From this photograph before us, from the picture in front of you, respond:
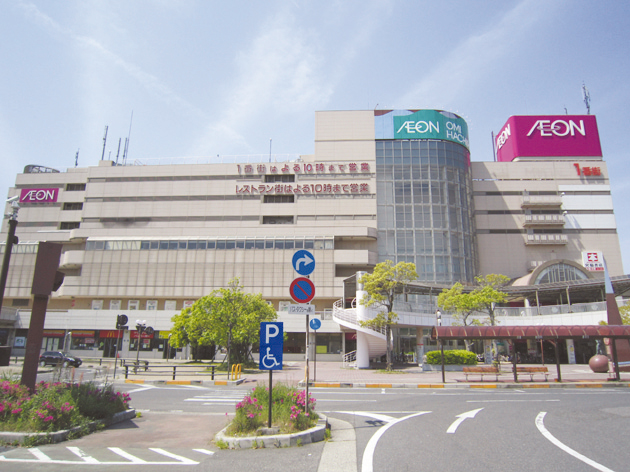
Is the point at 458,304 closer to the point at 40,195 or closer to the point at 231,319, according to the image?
the point at 231,319

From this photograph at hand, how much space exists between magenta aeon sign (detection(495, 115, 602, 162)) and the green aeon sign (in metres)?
12.3

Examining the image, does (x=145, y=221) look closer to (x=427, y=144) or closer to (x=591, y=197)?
(x=427, y=144)

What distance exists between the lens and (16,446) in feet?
24.9

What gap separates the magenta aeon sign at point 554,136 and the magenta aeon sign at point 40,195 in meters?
72.9

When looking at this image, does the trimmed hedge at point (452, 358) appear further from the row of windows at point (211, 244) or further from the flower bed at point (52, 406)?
the row of windows at point (211, 244)

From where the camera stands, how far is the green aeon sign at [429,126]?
190 ft

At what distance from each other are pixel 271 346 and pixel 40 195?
227 feet

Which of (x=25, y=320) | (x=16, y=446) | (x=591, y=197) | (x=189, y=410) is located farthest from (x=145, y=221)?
(x=591, y=197)

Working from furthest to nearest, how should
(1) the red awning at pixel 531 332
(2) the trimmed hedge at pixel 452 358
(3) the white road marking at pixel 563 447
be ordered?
(2) the trimmed hedge at pixel 452 358 → (1) the red awning at pixel 531 332 → (3) the white road marking at pixel 563 447

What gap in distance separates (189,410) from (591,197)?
68070mm

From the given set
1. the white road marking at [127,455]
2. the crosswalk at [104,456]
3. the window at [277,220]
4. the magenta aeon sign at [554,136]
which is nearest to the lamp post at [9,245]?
the crosswalk at [104,456]

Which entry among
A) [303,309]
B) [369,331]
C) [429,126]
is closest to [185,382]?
[303,309]

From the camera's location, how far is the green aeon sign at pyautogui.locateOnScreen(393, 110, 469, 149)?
190ft

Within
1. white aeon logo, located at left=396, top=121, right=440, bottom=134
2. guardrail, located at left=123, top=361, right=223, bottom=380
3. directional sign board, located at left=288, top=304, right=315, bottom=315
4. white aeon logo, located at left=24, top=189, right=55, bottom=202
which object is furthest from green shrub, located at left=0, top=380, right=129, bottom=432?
white aeon logo, located at left=24, top=189, right=55, bottom=202
